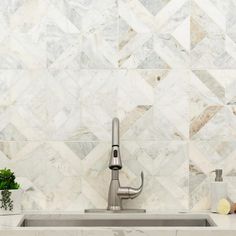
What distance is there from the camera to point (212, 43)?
2238 millimetres

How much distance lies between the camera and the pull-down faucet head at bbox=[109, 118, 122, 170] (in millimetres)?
2084

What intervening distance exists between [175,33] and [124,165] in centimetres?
62

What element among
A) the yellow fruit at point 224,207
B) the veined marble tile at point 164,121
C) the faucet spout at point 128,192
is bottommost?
the yellow fruit at point 224,207

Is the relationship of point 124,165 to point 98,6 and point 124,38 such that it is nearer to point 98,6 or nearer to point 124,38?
point 124,38

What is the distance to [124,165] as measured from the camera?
221 cm

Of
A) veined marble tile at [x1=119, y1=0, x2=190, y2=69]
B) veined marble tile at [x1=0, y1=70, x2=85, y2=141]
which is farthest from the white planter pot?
veined marble tile at [x1=119, y1=0, x2=190, y2=69]

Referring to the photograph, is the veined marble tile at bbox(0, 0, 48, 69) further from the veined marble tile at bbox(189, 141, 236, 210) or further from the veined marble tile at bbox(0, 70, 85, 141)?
the veined marble tile at bbox(189, 141, 236, 210)

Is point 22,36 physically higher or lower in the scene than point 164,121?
higher

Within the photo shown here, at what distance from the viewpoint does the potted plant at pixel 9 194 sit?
2.01 meters

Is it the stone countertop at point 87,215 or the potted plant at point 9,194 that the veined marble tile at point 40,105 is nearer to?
the potted plant at point 9,194

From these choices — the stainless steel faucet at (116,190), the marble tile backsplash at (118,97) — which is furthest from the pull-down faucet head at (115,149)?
the marble tile backsplash at (118,97)

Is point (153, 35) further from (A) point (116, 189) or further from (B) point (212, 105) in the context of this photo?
(A) point (116, 189)

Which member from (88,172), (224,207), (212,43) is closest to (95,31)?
(212,43)

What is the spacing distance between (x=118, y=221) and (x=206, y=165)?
18.3 inches
